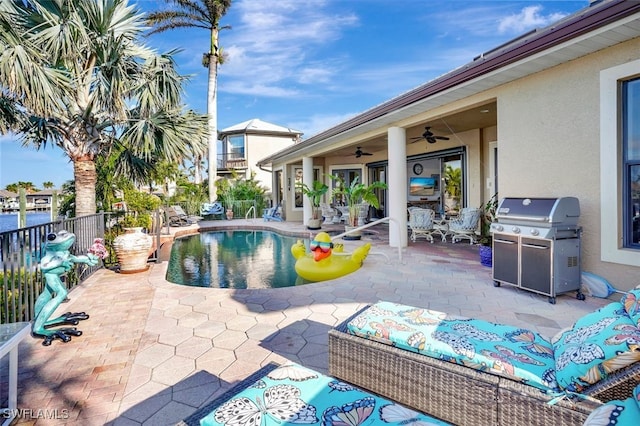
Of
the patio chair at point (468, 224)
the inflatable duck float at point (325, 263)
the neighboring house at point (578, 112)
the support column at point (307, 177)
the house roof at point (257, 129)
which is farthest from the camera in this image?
the house roof at point (257, 129)

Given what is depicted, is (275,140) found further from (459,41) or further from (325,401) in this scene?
(325,401)

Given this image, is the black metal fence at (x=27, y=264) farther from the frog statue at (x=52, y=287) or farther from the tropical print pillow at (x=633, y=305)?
the tropical print pillow at (x=633, y=305)

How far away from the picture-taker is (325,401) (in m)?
1.63

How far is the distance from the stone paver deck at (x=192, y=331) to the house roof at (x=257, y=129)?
24.8 metres

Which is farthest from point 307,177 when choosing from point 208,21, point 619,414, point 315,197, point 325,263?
point 208,21

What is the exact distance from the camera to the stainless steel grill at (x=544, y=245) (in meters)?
4.33

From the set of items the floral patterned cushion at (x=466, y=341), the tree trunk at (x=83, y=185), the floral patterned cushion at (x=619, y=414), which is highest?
the tree trunk at (x=83, y=185)

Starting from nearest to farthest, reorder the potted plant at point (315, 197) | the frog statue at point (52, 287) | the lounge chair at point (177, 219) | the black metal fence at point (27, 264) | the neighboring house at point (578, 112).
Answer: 1. the frog statue at point (52, 287)
2. the black metal fence at point (27, 264)
3. the neighboring house at point (578, 112)
4. the potted plant at point (315, 197)
5. the lounge chair at point (177, 219)

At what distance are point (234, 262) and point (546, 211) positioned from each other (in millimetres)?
6739

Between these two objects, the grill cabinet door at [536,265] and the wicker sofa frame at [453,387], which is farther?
the grill cabinet door at [536,265]

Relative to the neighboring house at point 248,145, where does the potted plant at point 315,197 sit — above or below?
below

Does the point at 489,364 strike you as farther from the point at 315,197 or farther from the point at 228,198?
the point at 228,198

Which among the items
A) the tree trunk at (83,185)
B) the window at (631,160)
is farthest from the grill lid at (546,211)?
the tree trunk at (83,185)

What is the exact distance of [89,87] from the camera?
6945mm
